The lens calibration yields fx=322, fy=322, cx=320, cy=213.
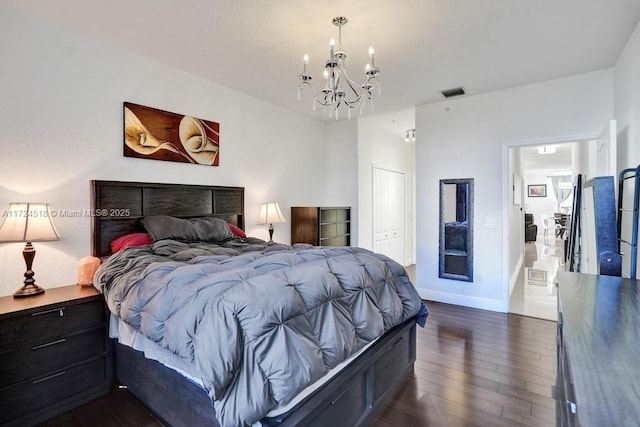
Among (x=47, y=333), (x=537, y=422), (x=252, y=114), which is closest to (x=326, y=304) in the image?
(x=537, y=422)

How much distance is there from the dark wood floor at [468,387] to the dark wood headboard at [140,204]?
1.36m

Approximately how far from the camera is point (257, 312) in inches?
54.9

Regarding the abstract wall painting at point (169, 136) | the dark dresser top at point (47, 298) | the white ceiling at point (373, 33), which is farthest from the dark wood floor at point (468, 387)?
the white ceiling at point (373, 33)

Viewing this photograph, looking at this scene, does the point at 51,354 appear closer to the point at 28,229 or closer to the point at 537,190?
the point at 28,229

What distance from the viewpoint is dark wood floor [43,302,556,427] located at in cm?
208

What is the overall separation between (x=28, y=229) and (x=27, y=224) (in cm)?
4

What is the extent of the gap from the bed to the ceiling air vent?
270cm

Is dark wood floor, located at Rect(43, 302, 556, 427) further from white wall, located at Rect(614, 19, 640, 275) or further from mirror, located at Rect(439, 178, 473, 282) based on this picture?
white wall, located at Rect(614, 19, 640, 275)

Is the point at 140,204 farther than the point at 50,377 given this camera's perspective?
Yes

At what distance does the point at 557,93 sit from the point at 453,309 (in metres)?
2.89

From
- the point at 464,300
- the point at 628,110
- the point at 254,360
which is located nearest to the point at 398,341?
the point at 254,360

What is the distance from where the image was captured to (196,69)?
3496 millimetres

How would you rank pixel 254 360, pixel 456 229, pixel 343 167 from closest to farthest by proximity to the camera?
pixel 254 360, pixel 456 229, pixel 343 167

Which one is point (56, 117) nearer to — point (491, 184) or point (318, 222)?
point (318, 222)
